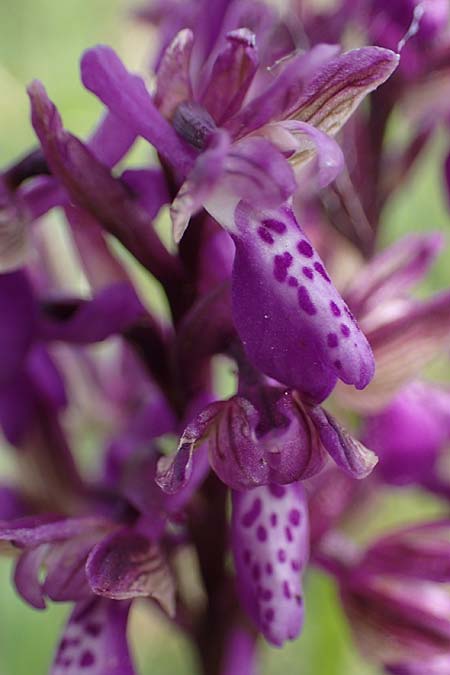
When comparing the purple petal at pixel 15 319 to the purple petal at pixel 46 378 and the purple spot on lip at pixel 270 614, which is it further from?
the purple spot on lip at pixel 270 614

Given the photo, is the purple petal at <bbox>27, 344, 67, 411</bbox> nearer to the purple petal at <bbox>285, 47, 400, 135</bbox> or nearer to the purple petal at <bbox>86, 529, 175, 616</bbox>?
the purple petal at <bbox>86, 529, 175, 616</bbox>

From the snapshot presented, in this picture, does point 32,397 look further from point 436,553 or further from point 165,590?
point 436,553

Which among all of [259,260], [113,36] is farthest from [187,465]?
[113,36]

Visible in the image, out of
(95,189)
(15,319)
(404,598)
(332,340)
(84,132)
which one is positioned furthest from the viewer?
(84,132)

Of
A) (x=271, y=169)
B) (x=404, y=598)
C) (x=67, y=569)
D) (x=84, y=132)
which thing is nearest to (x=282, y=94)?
(x=271, y=169)

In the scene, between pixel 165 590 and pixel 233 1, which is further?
pixel 233 1

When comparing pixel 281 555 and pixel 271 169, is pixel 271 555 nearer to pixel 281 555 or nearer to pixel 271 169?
pixel 281 555

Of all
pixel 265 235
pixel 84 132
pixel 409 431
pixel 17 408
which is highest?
pixel 265 235
